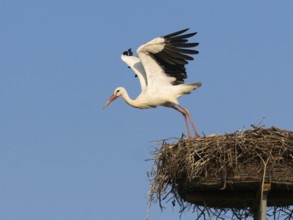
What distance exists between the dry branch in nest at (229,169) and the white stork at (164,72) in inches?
105

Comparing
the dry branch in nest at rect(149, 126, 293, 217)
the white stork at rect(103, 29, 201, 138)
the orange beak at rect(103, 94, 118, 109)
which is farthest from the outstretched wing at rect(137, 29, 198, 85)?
the dry branch in nest at rect(149, 126, 293, 217)

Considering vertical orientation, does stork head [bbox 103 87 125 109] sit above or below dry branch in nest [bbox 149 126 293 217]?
above

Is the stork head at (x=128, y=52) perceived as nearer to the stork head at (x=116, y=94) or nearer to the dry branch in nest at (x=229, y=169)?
the stork head at (x=116, y=94)

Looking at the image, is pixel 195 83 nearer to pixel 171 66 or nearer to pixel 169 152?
pixel 171 66

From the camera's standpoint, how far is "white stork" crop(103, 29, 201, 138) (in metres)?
13.3

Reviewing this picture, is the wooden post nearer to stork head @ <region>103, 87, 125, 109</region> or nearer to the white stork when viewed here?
the white stork

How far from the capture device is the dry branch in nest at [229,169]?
10070 mm

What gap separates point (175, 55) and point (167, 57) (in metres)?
0.16

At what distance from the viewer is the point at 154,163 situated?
11.0 metres

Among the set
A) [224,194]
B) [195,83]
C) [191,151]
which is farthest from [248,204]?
[195,83]

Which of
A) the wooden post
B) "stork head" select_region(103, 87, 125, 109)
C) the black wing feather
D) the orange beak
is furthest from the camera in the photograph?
the orange beak

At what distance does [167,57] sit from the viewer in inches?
531

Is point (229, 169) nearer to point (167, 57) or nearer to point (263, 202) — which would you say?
point (263, 202)

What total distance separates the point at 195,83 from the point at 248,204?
10.2ft
